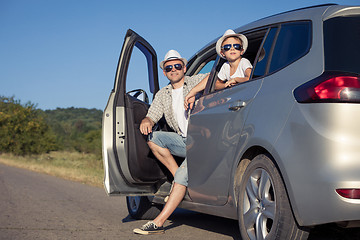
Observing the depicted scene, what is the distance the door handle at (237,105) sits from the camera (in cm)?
407

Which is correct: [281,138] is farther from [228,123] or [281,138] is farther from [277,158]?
[228,123]

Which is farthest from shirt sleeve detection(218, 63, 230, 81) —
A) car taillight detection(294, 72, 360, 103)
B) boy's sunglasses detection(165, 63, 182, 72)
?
car taillight detection(294, 72, 360, 103)

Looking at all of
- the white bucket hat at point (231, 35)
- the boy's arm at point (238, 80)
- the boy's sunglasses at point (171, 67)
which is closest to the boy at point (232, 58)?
the white bucket hat at point (231, 35)

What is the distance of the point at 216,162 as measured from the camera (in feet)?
14.5

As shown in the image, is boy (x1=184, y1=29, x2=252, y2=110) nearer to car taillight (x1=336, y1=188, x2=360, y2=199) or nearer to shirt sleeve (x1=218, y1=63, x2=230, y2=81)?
shirt sleeve (x1=218, y1=63, x2=230, y2=81)

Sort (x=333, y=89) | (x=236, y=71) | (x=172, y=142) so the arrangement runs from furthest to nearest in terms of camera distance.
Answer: (x=172, y=142)
(x=236, y=71)
(x=333, y=89)

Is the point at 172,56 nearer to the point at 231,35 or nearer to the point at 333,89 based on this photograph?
the point at 231,35

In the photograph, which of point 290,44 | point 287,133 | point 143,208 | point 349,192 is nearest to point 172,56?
point 143,208

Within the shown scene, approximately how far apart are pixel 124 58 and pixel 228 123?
2093 millimetres

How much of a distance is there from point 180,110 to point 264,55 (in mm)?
1895

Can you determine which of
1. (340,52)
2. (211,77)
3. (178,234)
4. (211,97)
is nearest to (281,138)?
(340,52)

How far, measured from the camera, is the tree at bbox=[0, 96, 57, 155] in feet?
176

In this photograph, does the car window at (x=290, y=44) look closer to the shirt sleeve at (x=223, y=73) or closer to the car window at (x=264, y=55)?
the car window at (x=264, y=55)

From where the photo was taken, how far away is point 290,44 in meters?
3.82
